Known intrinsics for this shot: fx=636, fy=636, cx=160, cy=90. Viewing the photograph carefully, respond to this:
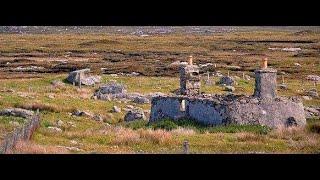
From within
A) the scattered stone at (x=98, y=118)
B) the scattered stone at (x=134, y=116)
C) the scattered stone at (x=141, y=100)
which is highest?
the scattered stone at (x=134, y=116)

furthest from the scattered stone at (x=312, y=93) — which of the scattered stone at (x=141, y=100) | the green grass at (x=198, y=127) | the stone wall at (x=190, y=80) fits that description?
the green grass at (x=198, y=127)

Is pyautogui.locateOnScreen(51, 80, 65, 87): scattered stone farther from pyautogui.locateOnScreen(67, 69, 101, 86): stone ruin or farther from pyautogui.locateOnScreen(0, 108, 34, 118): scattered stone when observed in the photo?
pyautogui.locateOnScreen(0, 108, 34, 118): scattered stone

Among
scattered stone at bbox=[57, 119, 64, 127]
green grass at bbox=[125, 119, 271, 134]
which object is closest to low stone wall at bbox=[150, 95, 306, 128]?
green grass at bbox=[125, 119, 271, 134]

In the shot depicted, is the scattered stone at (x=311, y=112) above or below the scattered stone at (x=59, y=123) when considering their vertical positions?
below

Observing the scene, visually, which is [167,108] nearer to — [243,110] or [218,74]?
[243,110]

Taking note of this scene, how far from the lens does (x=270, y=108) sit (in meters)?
21.5

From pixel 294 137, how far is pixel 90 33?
61.4 metres

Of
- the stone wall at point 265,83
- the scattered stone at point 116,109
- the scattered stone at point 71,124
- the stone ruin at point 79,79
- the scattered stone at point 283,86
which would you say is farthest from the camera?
the scattered stone at point 283,86

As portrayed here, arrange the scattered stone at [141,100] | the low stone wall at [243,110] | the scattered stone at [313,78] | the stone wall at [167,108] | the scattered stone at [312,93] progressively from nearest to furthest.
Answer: the low stone wall at [243,110] → the stone wall at [167,108] → the scattered stone at [141,100] → the scattered stone at [312,93] → the scattered stone at [313,78]

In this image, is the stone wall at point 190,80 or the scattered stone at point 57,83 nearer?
the stone wall at point 190,80

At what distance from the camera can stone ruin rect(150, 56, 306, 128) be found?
21.2m

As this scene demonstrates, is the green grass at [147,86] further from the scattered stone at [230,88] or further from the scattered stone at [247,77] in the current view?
the scattered stone at [247,77]

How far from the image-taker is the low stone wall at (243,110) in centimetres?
2117
